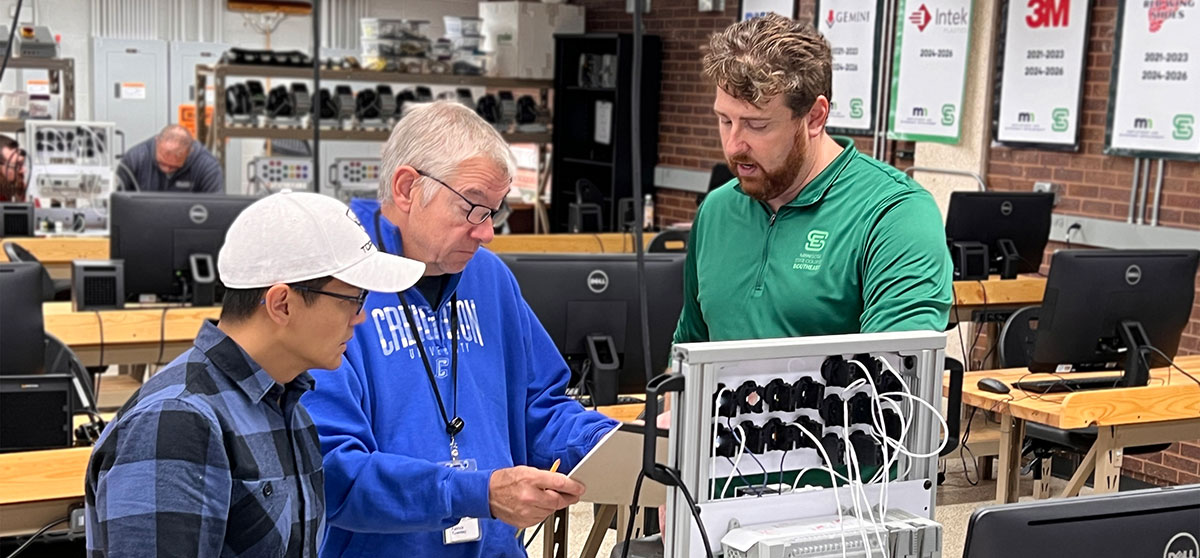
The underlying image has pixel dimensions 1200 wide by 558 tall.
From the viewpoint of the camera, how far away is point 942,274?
6.06 feet

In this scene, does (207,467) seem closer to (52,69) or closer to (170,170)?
(170,170)

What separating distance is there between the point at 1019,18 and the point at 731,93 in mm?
4993

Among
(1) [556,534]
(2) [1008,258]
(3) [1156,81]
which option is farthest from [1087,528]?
(3) [1156,81]

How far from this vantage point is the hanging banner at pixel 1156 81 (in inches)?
218

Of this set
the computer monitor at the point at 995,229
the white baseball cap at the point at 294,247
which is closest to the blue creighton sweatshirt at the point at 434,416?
the white baseball cap at the point at 294,247

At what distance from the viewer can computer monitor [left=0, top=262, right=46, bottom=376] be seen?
11.2ft

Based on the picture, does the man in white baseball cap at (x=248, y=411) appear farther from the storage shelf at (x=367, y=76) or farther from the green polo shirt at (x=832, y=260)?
the storage shelf at (x=367, y=76)

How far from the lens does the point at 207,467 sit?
4.64ft

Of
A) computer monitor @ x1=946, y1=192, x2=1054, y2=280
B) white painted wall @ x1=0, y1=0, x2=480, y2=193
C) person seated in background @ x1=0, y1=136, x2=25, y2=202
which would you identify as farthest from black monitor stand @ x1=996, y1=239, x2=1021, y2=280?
white painted wall @ x1=0, y1=0, x2=480, y2=193

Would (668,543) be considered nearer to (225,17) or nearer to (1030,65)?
(1030,65)

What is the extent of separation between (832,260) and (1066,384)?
2.49m

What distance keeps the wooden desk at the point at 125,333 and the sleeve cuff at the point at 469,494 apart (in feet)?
9.88

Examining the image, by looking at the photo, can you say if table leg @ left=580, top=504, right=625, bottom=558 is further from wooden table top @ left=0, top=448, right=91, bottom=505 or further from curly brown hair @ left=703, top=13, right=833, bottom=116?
curly brown hair @ left=703, top=13, right=833, bottom=116

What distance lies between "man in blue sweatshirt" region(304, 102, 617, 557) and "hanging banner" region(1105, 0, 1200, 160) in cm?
444
